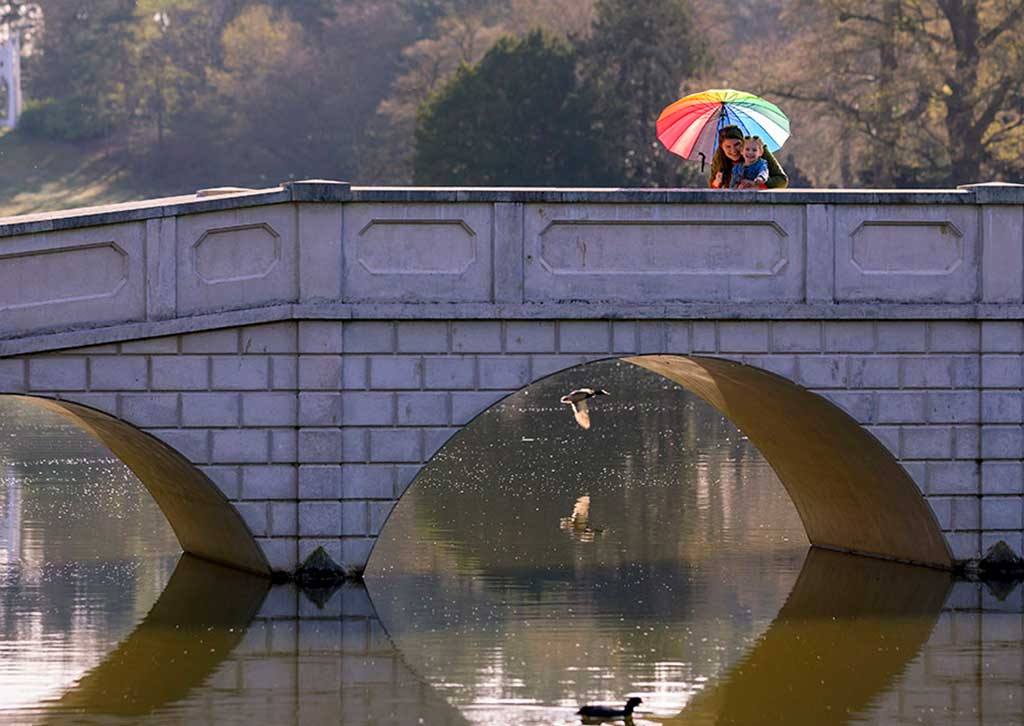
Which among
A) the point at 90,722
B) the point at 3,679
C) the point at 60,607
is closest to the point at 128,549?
the point at 60,607

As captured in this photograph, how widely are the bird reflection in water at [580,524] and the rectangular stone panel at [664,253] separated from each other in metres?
3.64

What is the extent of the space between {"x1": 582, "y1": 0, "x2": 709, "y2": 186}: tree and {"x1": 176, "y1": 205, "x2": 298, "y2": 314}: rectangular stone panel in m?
39.2

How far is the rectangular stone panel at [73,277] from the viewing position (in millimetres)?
13805

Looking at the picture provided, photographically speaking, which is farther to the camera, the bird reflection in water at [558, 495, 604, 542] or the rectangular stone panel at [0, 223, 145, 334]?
the bird reflection in water at [558, 495, 604, 542]

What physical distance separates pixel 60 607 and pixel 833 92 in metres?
37.1

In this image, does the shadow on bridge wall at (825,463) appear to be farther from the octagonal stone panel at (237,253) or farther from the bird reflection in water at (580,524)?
the octagonal stone panel at (237,253)

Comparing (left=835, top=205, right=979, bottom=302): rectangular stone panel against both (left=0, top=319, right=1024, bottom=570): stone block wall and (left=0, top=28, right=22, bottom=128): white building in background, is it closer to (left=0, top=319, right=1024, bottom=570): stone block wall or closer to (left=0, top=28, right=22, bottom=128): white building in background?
(left=0, top=319, right=1024, bottom=570): stone block wall

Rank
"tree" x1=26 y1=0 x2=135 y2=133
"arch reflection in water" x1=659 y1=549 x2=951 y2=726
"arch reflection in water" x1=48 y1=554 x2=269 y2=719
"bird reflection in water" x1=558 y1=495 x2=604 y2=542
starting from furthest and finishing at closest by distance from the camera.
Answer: "tree" x1=26 y1=0 x2=135 y2=133, "bird reflection in water" x1=558 y1=495 x2=604 y2=542, "arch reflection in water" x1=48 y1=554 x2=269 y2=719, "arch reflection in water" x1=659 y1=549 x2=951 y2=726

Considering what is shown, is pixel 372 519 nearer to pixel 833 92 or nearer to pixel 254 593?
pixel 254 593

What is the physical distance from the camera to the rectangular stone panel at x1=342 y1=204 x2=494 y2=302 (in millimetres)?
14391

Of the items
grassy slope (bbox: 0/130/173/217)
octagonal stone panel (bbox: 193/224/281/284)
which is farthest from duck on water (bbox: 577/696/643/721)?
grassy slope (bbox: 0/130/173/217)

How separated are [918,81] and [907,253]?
33361 mm

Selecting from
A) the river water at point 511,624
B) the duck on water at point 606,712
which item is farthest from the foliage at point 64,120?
the duck on water at point 606,712

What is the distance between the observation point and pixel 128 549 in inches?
671
